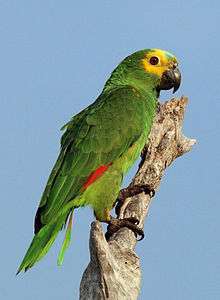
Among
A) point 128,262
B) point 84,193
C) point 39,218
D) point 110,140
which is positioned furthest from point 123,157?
point 128,262

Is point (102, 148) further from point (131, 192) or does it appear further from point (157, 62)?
point (157, 62)

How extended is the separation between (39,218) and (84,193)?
0.43 meters

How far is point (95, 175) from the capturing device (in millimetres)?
5098

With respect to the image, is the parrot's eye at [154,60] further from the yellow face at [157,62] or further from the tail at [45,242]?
the tail at [45,242]

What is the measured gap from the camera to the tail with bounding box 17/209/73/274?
4559mm

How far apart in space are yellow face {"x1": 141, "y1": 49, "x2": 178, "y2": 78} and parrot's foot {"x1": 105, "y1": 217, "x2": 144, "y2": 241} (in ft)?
5.49

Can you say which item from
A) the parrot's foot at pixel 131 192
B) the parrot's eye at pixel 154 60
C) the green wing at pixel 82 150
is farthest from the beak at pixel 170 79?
the parrot's foot at pixel 131 192

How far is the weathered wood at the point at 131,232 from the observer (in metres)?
3.76

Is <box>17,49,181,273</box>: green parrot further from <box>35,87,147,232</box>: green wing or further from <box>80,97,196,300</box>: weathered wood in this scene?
<box>80,97,196,300</box>: weathered wood

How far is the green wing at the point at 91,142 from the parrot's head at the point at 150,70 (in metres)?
0.31

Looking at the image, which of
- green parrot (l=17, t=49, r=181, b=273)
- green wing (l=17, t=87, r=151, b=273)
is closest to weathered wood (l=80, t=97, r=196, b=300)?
green parrot (l=17, t=49, r=181, b=273)

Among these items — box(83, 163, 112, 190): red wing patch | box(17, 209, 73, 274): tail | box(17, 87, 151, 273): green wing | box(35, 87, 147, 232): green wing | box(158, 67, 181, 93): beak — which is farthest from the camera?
box(158, 67, 181, 93): beak

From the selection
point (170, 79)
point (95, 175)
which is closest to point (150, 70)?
point (170, 79)

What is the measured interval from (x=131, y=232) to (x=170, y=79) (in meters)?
1.84
